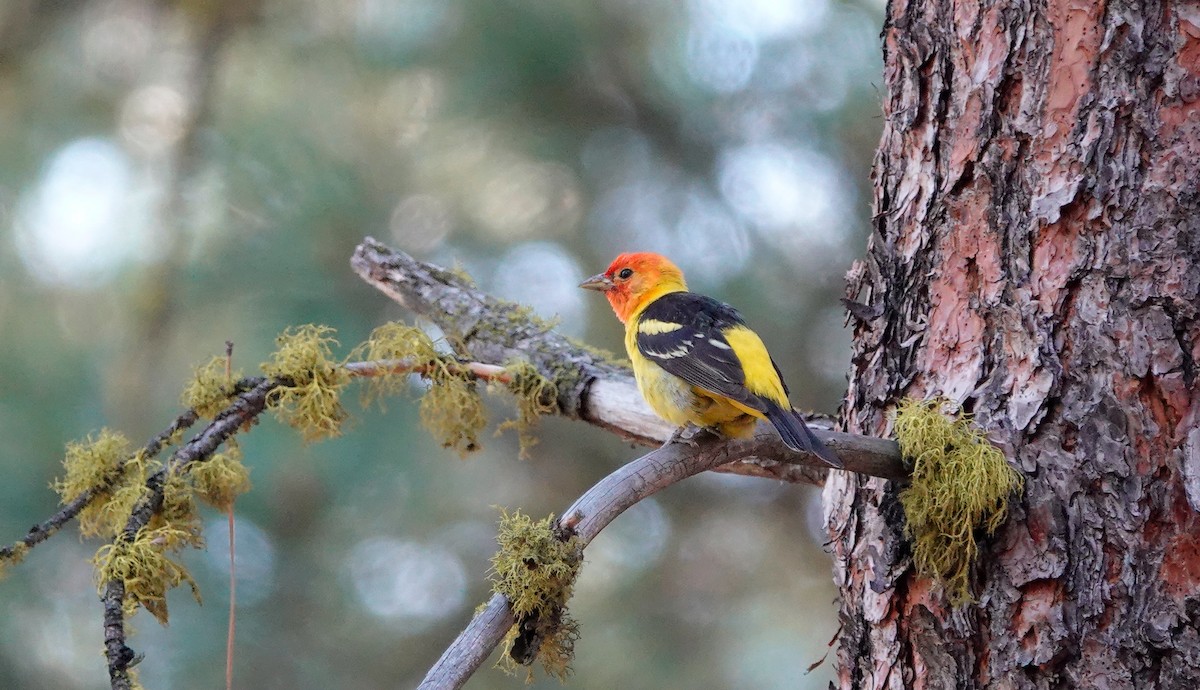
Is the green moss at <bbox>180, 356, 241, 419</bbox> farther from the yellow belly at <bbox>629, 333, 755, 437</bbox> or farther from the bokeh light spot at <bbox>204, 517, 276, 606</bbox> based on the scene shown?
the bokeh light spot at <bbox>204, 517, 276, 606</bbox>

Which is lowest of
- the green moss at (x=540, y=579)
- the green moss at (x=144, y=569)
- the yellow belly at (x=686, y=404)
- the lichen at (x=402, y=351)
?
the green moss at (x=540, y=579)

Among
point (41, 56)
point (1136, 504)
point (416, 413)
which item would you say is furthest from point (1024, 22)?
point (41, 56)

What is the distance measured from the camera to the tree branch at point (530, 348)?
307 centimetres

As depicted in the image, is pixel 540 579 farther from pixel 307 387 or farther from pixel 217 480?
pixel 307 387

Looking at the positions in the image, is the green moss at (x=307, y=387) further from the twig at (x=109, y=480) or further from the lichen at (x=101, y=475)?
the lichen at (x=101, y=475)

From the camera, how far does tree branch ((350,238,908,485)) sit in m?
3.07

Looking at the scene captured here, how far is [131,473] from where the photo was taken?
100 inches

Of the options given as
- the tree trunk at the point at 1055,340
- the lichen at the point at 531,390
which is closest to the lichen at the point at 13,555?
the lichen at the point at 531,390

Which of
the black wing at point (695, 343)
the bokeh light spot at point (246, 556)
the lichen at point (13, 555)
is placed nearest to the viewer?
the lichen at point (13, 555)

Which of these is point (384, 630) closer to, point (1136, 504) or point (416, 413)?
point (416, 413)

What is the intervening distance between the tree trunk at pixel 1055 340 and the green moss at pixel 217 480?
5.02ft

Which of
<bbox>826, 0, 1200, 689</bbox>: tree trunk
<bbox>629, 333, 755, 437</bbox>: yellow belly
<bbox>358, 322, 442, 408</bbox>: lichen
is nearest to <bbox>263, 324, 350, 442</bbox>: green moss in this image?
<bbox>358, 322, 442, 408</bbox>: lichen

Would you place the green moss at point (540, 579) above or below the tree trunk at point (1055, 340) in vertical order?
below

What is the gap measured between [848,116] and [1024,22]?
2.20 m
